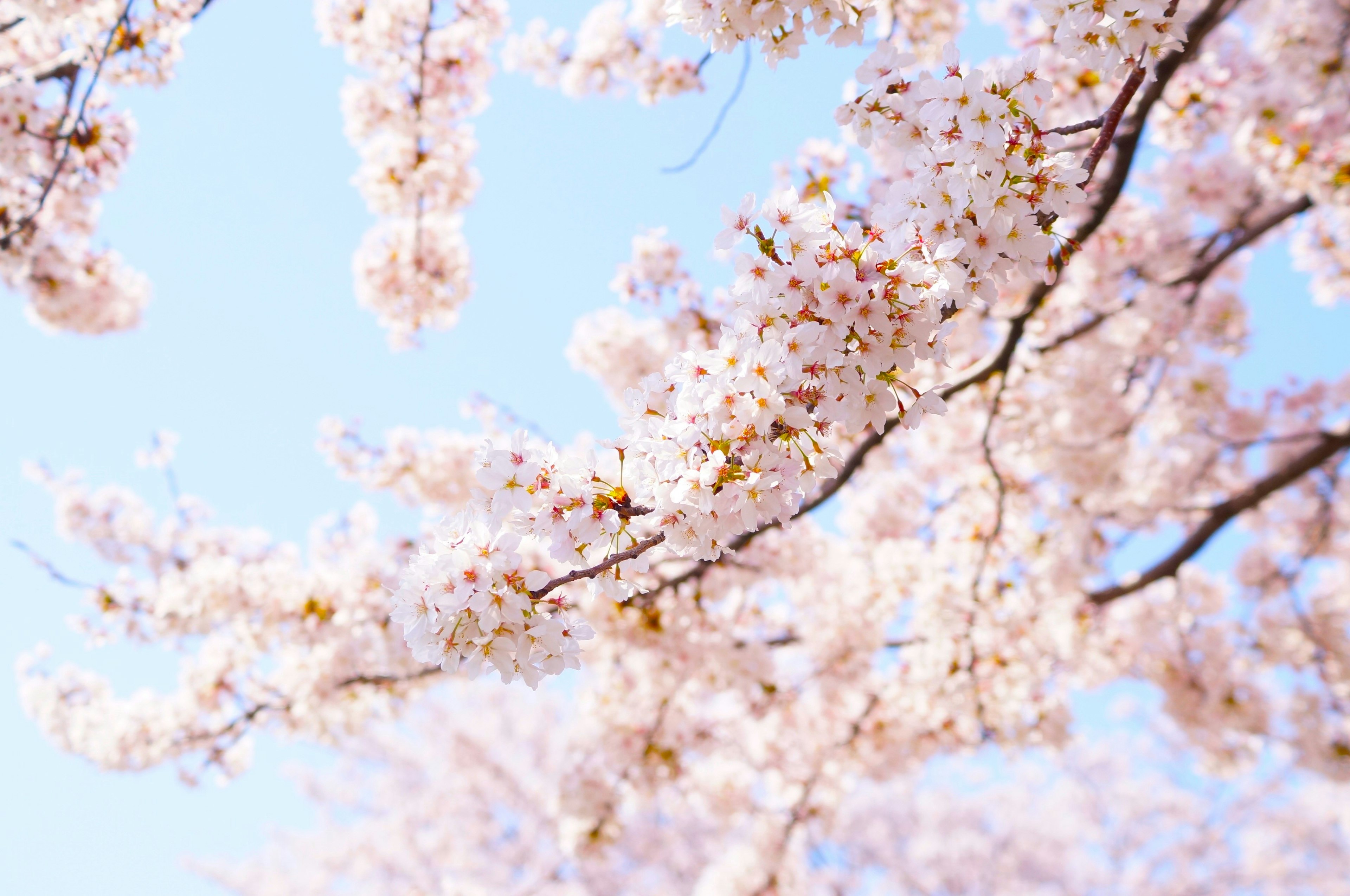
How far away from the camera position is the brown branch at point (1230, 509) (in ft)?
18.1

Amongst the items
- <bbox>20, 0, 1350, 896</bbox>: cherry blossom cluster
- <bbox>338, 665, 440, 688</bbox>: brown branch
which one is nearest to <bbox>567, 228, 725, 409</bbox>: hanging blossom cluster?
<bbox>20, 0, 1350, 896</bbox>: cherry blossom cluster

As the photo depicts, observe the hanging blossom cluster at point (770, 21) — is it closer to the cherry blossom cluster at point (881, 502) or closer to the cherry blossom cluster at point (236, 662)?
the cherry blossom cluster at point (881, 502)

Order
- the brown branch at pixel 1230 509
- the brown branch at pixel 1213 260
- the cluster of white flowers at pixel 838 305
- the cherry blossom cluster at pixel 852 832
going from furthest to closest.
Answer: the cherry blossom cluster at pixel 852 832 < the brown branch at pixel 1230 509 < the brown branch at pixel 1213 260 < the cluster of white flowers at pixel 838 305

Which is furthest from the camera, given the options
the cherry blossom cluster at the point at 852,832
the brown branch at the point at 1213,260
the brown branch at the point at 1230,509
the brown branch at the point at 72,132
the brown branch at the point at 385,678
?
the cherry blossom cluster at the point at 852,832

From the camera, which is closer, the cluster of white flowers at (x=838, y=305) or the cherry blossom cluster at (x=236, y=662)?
the cluster of white flowers at (x=838, y=305)

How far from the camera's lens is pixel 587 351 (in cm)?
782

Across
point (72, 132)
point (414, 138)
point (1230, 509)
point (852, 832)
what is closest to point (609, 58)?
point (414, 138)

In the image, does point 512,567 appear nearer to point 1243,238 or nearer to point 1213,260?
point 1243,238

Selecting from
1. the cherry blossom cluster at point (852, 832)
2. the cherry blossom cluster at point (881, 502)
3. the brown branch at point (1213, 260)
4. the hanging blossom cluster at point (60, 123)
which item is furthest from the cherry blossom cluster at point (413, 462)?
the cherry blossom cluster at point (852, 832)

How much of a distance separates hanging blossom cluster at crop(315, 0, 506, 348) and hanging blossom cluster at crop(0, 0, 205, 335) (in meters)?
1.21

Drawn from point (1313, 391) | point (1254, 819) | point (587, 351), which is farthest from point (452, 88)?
point (1254, 819)

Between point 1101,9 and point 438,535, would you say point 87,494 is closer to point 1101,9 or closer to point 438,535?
point 438,535

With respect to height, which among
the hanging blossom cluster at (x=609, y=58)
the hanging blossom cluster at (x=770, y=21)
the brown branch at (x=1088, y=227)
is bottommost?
the hanging blossom cluster at (x=770, y=21)

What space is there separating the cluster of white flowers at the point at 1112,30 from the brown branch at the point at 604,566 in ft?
5.18
